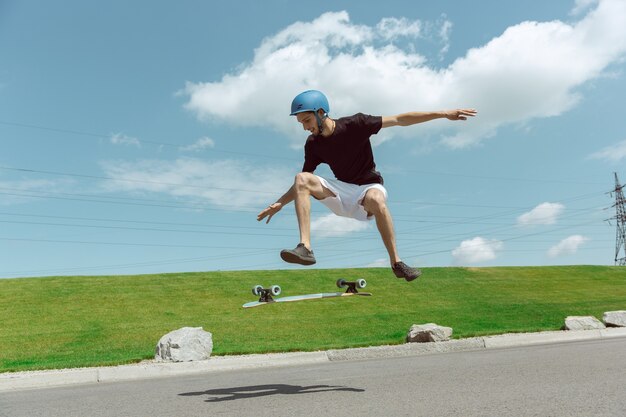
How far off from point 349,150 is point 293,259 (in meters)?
1.38

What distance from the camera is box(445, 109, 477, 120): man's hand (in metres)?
5.81

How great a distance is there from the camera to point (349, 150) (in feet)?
19.5

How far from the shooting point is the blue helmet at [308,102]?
5570 millimetres

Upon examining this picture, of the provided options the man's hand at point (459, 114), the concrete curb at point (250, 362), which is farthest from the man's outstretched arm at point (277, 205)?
the concrete curb at point (250, 362)

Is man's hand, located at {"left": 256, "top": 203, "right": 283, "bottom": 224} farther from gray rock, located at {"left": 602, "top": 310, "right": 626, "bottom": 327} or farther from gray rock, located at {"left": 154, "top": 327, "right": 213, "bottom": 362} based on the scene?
gray rock, located at {"left": 602, "top": 310, "right": 626, "bottom": 327}

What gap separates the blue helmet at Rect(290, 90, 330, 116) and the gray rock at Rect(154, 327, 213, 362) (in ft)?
23.5

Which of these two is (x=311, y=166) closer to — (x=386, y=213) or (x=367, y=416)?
(x=386, y=213)

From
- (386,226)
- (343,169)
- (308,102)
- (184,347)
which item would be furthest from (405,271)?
(184,347)

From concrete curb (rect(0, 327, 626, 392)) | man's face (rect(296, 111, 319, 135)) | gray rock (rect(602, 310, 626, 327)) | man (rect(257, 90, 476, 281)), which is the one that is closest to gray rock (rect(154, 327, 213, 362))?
concrete curb (rect(0, 327, 626, 392))

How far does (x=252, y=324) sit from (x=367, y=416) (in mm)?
12115

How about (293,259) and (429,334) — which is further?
(429,334)

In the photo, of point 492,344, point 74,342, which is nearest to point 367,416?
point 492,344

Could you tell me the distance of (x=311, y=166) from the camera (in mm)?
6152

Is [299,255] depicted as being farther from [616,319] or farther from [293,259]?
[616,319]
